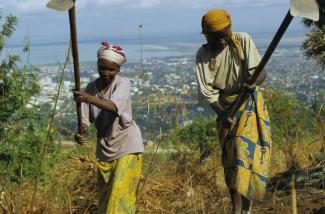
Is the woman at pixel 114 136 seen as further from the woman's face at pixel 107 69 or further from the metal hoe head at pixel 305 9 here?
the metal hoe head at pixel 305 9

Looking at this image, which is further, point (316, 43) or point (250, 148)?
point (316, 43)

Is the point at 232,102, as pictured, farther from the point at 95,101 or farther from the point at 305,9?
the point at 305,9

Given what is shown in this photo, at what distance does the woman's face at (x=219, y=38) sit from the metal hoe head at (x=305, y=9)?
5.00 ft

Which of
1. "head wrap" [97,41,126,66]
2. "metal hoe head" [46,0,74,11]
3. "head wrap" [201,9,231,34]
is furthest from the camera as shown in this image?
"head wrap" [201,9,231,34]

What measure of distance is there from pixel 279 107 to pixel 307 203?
8.03m

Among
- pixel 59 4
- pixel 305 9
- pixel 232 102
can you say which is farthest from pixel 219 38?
pixel 59 4

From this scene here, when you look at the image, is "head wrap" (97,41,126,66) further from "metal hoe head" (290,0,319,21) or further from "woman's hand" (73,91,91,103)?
"metal hoe head" (290,0,319,21)

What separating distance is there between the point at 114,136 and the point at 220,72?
3.08 feet

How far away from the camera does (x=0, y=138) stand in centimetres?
493

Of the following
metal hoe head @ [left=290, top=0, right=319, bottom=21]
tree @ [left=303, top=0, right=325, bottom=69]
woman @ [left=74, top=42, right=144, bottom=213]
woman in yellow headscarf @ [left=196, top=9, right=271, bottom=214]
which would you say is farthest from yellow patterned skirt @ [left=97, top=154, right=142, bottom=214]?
tree @ [left=303, top=0, right=325, bottom=69]

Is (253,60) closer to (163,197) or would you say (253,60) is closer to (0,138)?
(163,197)

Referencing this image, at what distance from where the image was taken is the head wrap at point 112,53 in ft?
11.8

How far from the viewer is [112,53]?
141 inches

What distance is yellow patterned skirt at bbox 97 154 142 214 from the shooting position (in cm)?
360
